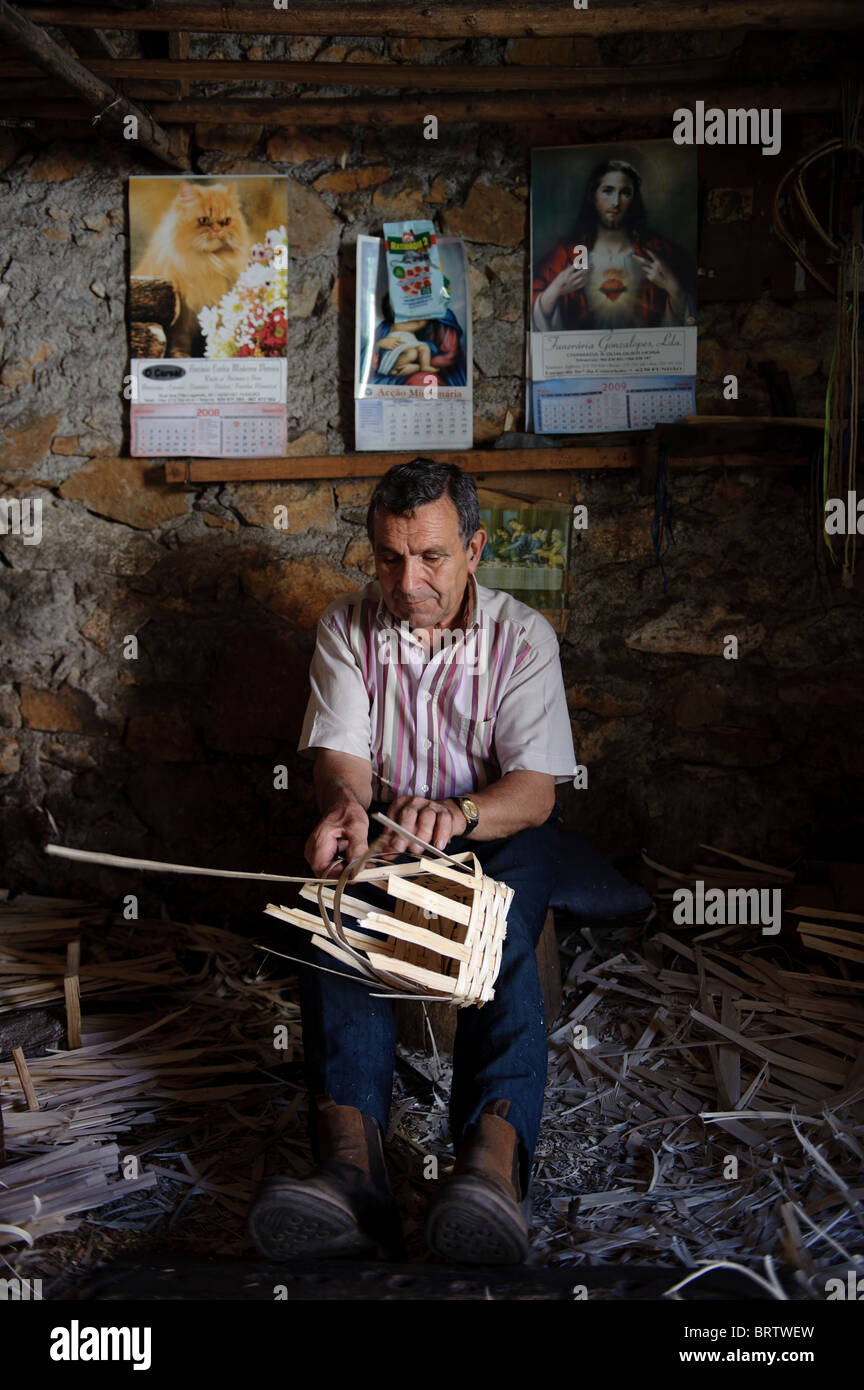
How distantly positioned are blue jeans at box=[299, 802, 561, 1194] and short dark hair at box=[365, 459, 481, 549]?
3.23 feet

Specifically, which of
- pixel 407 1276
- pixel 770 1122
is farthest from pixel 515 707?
pixel 407 1276

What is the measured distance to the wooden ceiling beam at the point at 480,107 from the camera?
2627 millimetres

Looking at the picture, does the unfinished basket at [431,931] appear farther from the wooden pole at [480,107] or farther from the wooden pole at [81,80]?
the wooden pole at [480,107]

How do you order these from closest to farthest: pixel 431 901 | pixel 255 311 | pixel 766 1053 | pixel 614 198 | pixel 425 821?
pixel 431 901 < pixel 425 821 < pixel 766 1053 < pixel 614 198 < pixel 255 311

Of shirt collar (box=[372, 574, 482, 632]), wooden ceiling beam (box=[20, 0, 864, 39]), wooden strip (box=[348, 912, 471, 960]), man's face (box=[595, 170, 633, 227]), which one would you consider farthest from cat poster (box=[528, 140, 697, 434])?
wooden strip (box=[348, 912, 471, 960])

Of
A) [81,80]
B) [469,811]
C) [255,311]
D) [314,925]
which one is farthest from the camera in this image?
[255,311]

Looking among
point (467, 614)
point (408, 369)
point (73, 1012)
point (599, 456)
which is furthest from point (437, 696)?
point (73, 1012)

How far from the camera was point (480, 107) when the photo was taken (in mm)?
2666

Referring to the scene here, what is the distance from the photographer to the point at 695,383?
9.39 feet

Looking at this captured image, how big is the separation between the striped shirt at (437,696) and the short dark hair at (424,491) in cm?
19

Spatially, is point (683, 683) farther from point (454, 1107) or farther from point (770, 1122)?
point (454, 1107)

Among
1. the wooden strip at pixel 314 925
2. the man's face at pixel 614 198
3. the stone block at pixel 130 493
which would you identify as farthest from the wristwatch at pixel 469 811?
the man's face at pixel 614 198

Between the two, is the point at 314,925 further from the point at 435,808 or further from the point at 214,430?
the point at 214,430

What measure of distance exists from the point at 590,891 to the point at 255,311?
2.06 m
